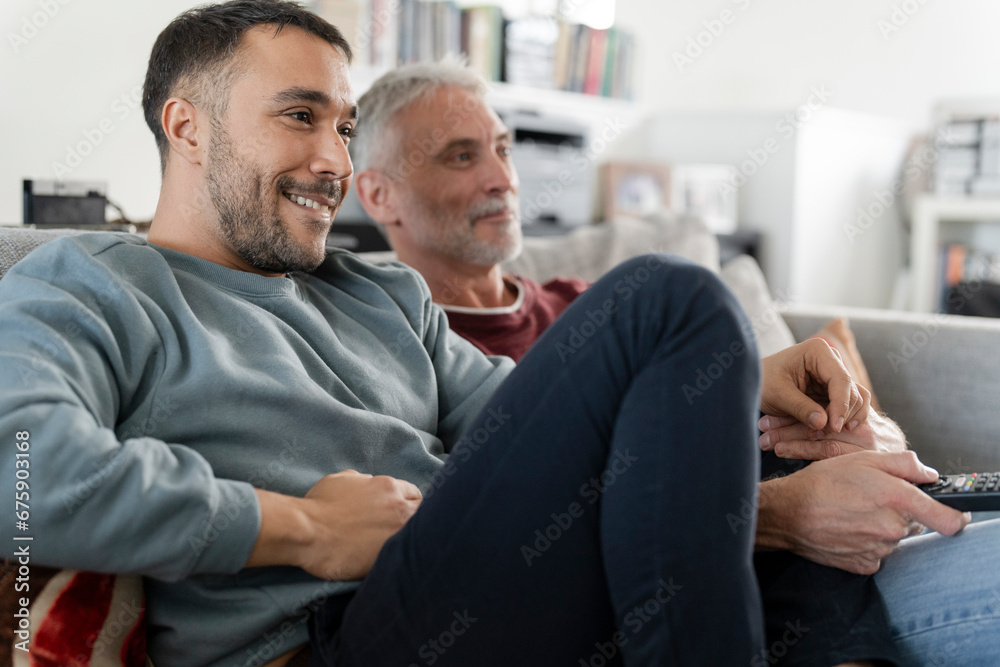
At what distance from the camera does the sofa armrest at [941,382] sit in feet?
5.16

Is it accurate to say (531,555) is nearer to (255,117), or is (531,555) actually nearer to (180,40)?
(255,117)

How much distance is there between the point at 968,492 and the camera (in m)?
0.89

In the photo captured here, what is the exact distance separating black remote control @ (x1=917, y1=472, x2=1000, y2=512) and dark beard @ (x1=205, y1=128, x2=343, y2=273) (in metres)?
0.77

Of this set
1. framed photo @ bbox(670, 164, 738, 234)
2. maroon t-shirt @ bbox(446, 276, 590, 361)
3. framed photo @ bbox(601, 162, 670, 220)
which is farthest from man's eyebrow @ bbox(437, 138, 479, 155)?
framed photo @ bbox(670, 164, 738, 234)

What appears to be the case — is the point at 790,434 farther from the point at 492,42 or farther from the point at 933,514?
the point at 492,42

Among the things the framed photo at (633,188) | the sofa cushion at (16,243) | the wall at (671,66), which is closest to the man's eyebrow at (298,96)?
the sofa cushion at (16,243)

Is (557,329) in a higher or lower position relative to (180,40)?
lower

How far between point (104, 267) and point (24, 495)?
0.27 metres

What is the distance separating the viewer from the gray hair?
164cm

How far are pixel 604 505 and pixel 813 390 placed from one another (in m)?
0.46

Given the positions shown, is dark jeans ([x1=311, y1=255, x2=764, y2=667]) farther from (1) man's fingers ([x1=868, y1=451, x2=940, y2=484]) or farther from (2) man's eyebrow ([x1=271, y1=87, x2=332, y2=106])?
(2) man's eyebrow ([x1=271, y1=87, x2=332, y2=106])

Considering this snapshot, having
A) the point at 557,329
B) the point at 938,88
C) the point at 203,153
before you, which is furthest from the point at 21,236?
the point at 938,88

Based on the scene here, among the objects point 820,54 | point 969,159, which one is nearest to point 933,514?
point 969,159

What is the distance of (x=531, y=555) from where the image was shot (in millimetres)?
748
